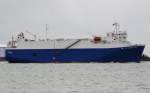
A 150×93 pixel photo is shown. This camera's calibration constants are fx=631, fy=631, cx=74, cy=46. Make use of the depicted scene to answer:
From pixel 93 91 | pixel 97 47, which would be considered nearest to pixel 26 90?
pixel 93 91

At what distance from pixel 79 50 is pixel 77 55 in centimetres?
117

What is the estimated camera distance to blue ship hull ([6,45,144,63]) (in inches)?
4596

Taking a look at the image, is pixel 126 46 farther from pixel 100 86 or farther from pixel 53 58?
pixel 100 86

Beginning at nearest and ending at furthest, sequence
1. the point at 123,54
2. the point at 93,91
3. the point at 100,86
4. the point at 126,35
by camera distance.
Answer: the point at 93,91, the point at 100,86, the point at 123,54, the point at 126,35

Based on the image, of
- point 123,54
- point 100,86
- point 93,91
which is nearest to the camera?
point 93,91

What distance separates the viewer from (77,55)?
393 ft

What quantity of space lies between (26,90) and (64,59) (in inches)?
2963

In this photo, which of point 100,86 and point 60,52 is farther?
point 60,52

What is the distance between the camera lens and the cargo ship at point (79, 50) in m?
117

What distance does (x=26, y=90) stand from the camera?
45.6 metres

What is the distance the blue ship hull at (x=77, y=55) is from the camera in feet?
383

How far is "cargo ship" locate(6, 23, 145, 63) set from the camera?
117 meters

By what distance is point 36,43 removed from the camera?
402ft

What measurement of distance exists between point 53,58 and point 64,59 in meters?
2.31
